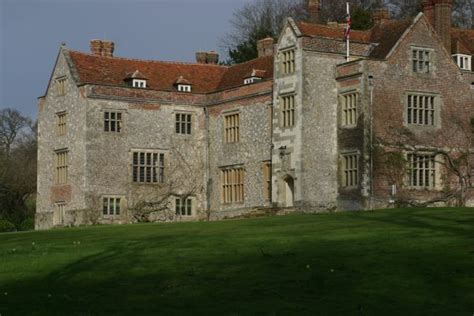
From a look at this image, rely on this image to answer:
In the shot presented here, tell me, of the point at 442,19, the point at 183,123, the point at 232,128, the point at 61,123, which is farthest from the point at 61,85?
the point at 442,19

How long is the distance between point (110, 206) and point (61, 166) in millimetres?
3191

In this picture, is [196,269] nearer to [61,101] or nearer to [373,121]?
[373,121]

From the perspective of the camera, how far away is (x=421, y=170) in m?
45.9

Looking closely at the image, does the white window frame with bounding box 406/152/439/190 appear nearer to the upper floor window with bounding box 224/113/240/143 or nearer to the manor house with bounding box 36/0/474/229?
the manor house with bounding box 36/0/474/229

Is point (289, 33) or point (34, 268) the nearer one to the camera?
point (34, 268)

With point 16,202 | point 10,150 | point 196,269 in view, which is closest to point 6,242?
point 196,269

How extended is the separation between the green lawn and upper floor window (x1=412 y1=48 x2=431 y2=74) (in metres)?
15.6

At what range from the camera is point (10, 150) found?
84312 mm

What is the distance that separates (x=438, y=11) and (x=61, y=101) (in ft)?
54.1

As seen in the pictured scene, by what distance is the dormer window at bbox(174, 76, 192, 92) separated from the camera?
174ft

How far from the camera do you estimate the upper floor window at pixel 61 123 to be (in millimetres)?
51562

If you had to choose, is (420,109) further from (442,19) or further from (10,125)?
(10,125)

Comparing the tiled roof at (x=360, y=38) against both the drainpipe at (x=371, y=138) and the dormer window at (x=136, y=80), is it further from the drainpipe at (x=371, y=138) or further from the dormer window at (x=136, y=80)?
the dormer window at (x=136, y=80)

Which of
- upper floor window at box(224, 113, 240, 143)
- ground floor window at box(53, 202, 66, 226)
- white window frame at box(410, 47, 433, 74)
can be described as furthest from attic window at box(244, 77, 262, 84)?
ground floor window at box(53, 202, 66, 226)
